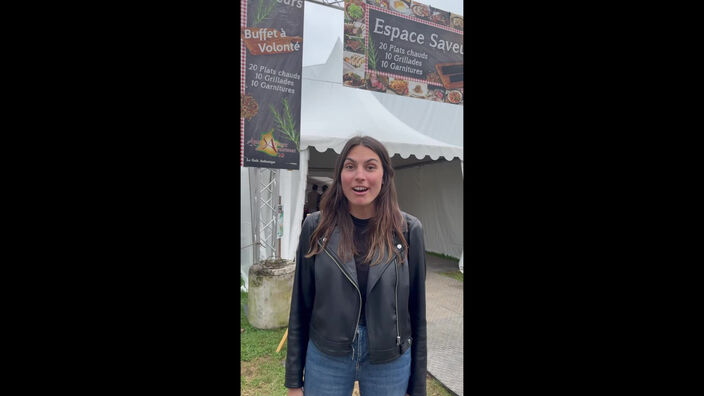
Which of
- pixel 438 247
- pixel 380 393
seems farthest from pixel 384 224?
pixel 438 247

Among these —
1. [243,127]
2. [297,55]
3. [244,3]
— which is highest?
[244,3]

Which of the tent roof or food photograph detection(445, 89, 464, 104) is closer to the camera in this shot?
food photograph detection(445, 89, 464, 104)

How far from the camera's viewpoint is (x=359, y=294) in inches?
47.0

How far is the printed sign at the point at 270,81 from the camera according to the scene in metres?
2.94

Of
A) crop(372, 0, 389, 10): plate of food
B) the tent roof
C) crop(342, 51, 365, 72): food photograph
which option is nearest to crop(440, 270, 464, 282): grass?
the tent roof

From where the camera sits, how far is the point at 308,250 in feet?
4.21

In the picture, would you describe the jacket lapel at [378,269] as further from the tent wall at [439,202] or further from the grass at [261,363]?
the tent wall at [439,202]

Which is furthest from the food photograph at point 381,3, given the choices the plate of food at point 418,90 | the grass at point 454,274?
the grass at point 454,274

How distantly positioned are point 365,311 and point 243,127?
7.23ft

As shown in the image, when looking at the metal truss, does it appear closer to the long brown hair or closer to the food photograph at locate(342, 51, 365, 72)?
the food photograph at locate(342, 51, 365, 72)

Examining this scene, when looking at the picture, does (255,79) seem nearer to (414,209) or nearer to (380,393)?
(380,393)

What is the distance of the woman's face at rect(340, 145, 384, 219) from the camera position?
4.24 ft

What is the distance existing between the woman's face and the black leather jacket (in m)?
0.16

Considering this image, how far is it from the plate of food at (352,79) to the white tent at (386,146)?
583mm
